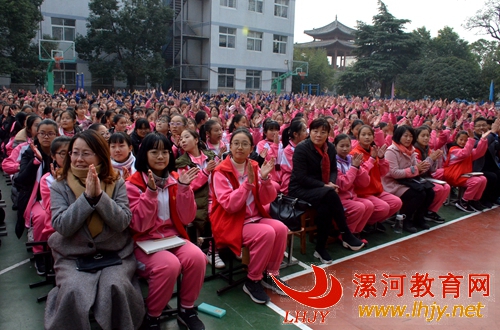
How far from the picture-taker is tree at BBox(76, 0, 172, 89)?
2220 centimetres

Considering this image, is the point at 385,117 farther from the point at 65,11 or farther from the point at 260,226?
the point at 65,11

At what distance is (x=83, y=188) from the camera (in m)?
2.63

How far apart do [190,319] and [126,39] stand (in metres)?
22.2

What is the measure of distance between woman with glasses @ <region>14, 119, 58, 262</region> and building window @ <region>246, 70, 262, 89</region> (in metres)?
24.3

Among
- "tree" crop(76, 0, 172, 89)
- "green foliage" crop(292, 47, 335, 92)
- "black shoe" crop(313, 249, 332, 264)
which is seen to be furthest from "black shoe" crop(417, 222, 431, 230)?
"green foliage" crop(292, 47, 335, 92)

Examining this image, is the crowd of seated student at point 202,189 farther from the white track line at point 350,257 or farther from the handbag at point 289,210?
the handbag at point 289,210

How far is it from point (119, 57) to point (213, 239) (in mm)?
21938

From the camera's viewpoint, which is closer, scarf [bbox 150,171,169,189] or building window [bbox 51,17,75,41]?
scarf [bbox 150,171,169,189]

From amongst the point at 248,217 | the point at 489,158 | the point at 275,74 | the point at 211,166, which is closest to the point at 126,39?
the point at 275,74

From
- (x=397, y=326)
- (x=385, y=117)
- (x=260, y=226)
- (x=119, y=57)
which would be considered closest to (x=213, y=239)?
(x=260, y=226)

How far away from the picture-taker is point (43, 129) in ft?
12.3

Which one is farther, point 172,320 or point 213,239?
point 213,239

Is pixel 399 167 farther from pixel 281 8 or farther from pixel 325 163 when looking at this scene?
pixel 281 8

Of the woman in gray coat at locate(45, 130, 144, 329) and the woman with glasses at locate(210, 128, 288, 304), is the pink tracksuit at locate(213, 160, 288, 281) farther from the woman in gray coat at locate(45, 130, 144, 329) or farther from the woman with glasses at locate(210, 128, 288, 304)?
the woman in gray coat at locate(45, 130, 144, 329)
